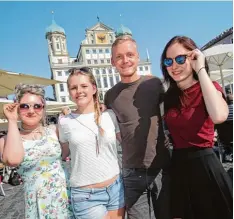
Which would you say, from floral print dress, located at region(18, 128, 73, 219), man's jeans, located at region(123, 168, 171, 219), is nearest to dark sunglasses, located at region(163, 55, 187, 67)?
man's jeans, located at region(123, 168, 171, 219)

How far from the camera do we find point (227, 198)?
1.51 meters

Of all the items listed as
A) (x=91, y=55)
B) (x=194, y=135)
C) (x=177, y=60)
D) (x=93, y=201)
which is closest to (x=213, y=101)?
(x=194, y=135)

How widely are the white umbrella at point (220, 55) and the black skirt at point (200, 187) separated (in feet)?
21.7

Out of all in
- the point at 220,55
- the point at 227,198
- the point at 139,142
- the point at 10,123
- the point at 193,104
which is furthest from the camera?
the point at 220,55

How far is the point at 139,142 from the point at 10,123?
0.99 m

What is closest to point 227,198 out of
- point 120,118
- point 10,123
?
point 120,118

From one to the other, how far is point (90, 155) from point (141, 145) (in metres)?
0.42

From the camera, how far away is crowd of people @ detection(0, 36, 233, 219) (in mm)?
1598

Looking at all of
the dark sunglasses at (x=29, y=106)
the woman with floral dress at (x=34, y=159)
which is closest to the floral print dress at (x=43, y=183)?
the woman with floral dress at (x=34, y=159)

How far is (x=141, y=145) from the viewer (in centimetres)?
194

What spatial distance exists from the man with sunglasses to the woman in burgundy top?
202 millimetres

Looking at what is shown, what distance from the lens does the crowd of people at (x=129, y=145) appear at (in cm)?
160

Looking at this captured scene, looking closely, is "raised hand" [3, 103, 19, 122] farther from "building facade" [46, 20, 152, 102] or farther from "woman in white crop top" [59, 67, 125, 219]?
"building facade" [46, 20, 152, 102]

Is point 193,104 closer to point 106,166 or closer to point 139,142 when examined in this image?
point 139,142
